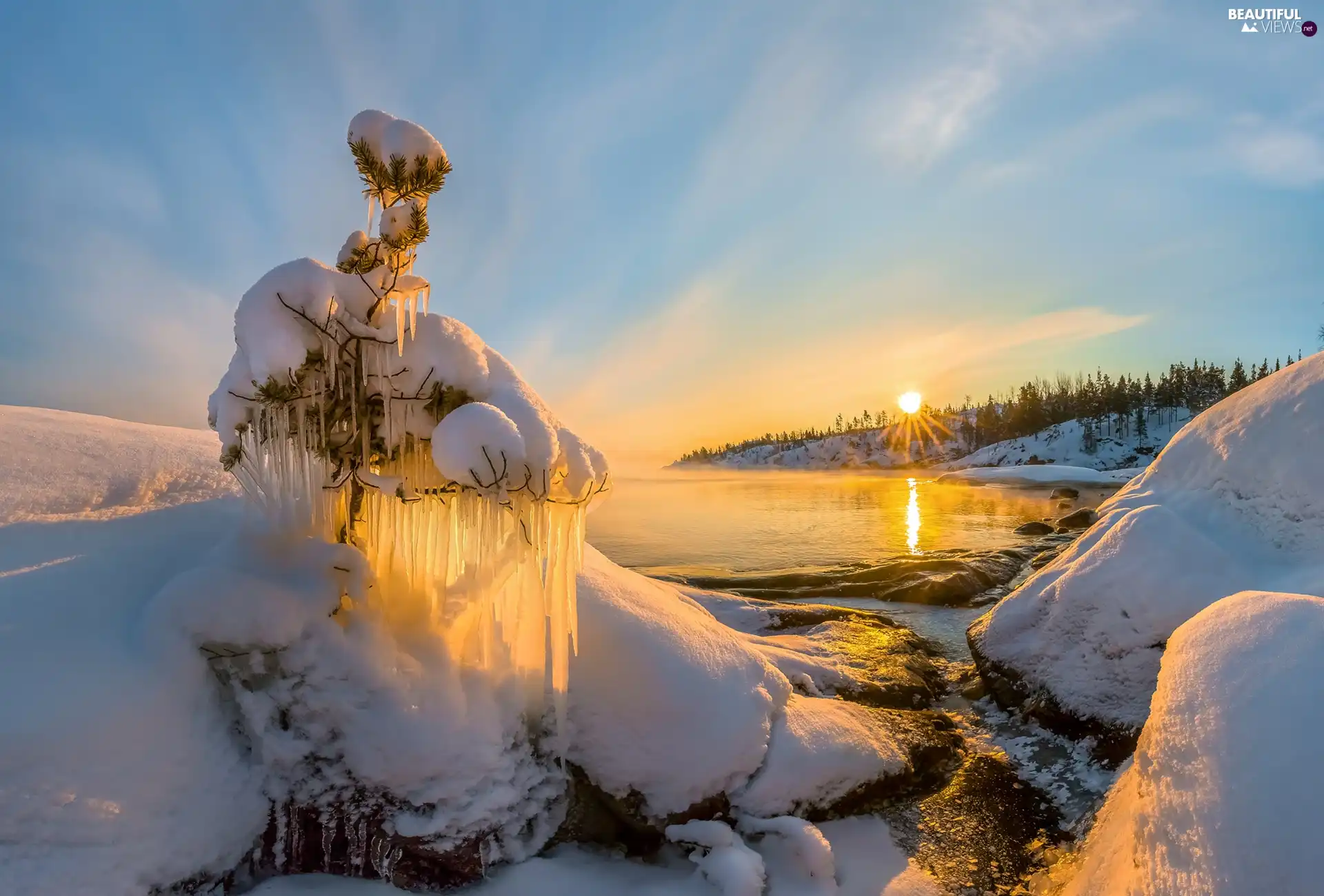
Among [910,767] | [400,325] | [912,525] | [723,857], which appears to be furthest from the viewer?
[912,525]

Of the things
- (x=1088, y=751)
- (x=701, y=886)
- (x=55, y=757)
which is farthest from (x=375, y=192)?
(x=1088, y=751)

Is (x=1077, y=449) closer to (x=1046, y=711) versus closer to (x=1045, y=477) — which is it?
(x=1045, y=477)

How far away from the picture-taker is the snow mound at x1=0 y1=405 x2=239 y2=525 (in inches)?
175

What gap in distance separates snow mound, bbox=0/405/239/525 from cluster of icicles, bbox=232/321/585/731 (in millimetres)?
1318

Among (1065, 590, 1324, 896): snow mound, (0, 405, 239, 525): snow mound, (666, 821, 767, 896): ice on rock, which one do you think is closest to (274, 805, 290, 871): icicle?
(666, 821, 767, 896): ice on rock

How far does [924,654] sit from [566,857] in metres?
7.14

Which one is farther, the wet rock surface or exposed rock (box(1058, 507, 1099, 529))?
exposed rock (box(1058, 507, 1099, 529))

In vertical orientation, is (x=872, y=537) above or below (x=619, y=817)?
below

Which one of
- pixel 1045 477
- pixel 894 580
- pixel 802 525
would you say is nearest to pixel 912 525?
pixel 802 525

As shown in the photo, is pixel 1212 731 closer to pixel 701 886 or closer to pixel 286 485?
pixel 701 886

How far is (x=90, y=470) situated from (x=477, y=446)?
12.3 ft

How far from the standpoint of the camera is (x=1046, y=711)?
6.19 metres

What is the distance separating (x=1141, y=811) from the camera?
334 cm

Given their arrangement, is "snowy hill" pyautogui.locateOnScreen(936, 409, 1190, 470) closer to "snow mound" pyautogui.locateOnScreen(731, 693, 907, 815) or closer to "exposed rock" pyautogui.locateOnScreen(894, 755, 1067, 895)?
"exposed rock" pyautogui.locateOnScreen(894, 755, 1067, 895)
